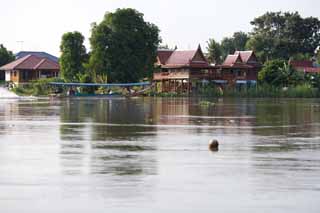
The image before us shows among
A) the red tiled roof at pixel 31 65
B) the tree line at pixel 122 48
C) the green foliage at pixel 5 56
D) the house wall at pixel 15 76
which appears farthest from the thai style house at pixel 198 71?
the green foliage at pixel 5 56

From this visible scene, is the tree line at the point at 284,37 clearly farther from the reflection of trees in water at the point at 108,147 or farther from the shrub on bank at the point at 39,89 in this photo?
the reflection of trees in water at the point at 108,147

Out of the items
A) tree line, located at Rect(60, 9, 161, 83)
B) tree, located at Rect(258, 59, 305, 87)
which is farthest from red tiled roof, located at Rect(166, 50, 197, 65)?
tree, located at Rect(258, 59, 305, 87)

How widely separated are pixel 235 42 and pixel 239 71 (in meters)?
37.8

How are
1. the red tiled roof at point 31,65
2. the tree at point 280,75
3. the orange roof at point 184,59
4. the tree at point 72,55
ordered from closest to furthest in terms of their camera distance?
the tree at point 280,75 < the orange roof at point 184,59 < the tree at point 72,55 < the red tiled roof at point 31,65

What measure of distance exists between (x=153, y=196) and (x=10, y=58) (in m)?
105

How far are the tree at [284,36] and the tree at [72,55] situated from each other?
2791 centimetres

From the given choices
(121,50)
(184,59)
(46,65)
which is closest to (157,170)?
(121,50)

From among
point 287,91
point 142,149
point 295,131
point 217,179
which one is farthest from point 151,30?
point 217,179

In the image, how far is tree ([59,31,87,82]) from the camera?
92125mm

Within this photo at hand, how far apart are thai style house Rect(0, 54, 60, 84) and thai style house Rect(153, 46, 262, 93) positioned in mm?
15700

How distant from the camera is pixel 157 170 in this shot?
17.8 meters

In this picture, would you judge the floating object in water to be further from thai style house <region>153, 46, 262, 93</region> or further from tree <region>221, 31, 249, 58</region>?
tree <region>221, 31, 249, 58</region>

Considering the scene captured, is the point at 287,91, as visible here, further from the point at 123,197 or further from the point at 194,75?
the point at 123,197

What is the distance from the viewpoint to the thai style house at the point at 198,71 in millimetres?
92312
